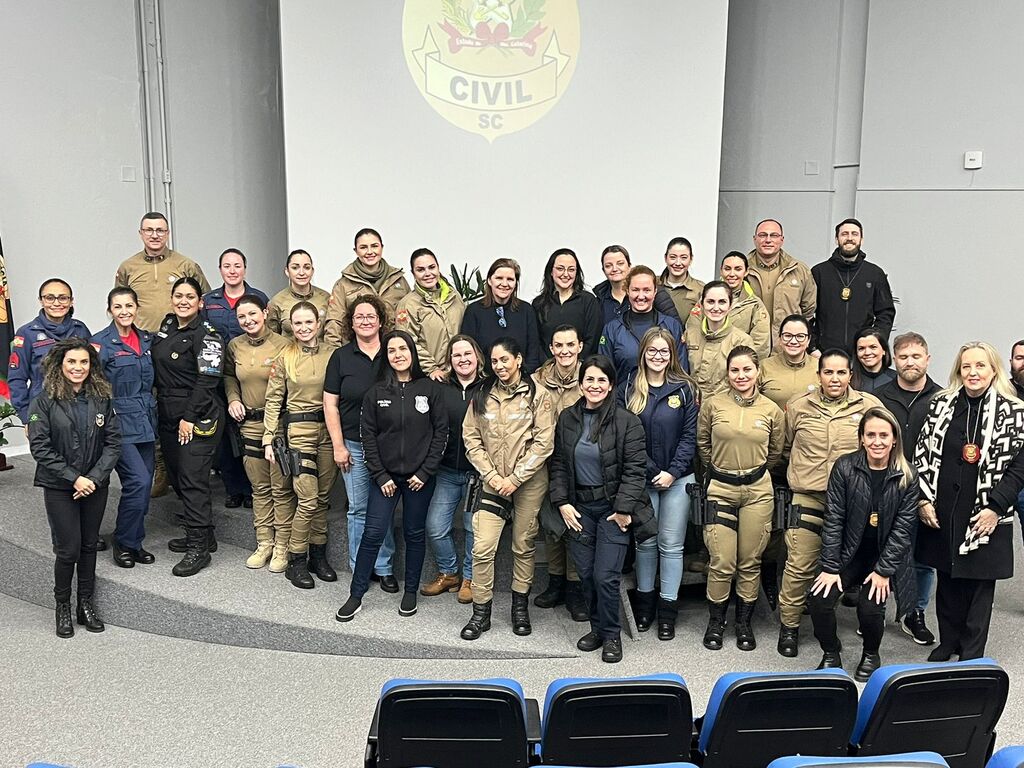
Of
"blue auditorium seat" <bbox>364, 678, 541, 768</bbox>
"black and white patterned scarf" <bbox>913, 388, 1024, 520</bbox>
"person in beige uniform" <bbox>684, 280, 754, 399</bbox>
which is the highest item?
"person in beige uniform" <bbox>684, 280, 754, 399</bbox>

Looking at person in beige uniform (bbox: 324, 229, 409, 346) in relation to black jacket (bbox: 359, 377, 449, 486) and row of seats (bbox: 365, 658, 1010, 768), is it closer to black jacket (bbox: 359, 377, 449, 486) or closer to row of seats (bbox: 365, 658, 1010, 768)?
black jacket (bbox: 359, 377, 449, 486)

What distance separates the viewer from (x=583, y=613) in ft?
15.3

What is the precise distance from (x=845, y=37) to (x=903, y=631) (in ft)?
15.6

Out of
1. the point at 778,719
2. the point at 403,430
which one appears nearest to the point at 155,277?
the point at 403,430

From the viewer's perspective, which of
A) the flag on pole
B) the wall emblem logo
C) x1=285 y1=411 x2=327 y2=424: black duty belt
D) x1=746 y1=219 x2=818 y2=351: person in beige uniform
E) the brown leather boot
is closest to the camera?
x1=285 y1=411 x2=327 y2=424: black duty belt

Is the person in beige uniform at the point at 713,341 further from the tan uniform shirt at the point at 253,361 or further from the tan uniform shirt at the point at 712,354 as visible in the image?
the tan uniform shirt at the point at 253,361

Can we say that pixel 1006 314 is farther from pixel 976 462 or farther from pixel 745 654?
pixel 745 654

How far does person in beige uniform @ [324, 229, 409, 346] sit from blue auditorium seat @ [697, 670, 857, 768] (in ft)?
9.78

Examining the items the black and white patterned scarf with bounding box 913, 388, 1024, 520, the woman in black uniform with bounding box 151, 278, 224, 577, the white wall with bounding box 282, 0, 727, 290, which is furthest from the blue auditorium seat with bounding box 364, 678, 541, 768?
the white wall with bounding box 282, 0, 727, 290

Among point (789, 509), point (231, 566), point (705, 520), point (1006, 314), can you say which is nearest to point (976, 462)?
point (789, 509)

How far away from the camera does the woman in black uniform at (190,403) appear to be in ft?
16.0

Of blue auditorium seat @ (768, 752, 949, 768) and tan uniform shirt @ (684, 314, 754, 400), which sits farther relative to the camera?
tan uniform shirt @ (684, 314, 754, 400)

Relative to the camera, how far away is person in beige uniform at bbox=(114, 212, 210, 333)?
546cm

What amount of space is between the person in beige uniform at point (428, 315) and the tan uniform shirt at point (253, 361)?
0.64m
